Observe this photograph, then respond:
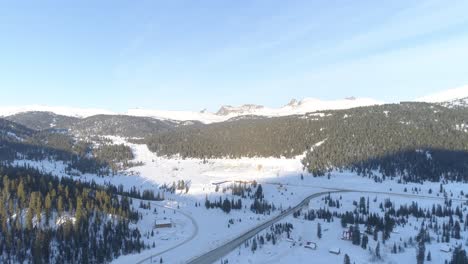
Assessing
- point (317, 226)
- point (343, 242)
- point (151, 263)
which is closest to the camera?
point (151, 263)

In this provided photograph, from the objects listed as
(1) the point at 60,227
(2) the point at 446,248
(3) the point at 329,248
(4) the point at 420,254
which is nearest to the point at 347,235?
(3) the point at 329,248

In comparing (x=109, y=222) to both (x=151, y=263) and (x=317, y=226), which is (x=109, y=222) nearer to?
(x=151, y=263)

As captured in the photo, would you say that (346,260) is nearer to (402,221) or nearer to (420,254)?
(420,254)

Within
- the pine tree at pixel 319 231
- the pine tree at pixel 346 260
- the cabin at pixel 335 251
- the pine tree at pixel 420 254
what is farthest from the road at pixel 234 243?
the pine tree at pixel 420 254

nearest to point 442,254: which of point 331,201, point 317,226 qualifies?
point 317,226

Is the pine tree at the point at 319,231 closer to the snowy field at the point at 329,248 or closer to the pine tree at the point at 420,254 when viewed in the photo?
the snowy field at the point at 329,248

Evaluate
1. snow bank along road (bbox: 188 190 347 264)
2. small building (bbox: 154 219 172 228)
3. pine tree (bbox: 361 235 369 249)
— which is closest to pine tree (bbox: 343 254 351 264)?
pine tree (bbox: 361 235 369 249)

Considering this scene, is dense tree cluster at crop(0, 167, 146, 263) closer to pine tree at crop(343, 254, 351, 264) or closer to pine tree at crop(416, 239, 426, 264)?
pine tree at crop(343, 254, 351, 264)

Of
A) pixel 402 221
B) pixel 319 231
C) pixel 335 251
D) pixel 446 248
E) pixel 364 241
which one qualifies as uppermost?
pixel 402 221

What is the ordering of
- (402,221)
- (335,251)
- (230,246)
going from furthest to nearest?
(402,221)
(230,246)
(335,251)
